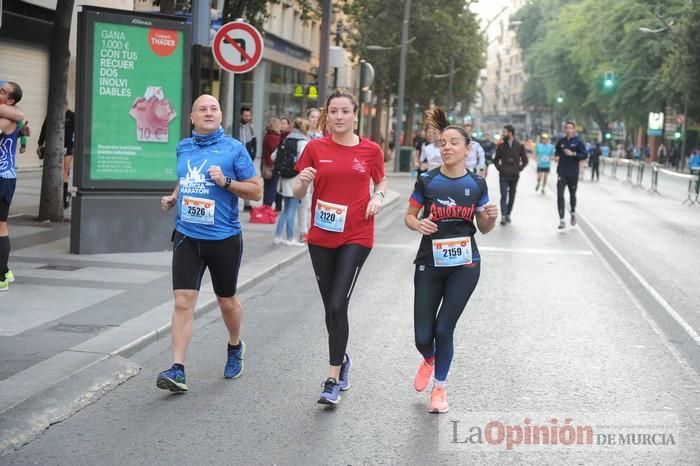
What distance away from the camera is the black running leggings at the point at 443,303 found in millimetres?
6457

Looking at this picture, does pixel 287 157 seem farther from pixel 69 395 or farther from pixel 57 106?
pixel 69 395

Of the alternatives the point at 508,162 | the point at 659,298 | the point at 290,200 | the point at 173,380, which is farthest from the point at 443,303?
the point at 508,162

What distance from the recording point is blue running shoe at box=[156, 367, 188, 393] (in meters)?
6.49

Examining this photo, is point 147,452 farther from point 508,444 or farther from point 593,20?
point 593,20

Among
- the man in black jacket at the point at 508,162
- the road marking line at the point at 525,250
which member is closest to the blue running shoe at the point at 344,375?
the road marking line at the point at 525,250

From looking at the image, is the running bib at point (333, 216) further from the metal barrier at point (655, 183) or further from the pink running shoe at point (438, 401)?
the metal barrier at point (655, 183)

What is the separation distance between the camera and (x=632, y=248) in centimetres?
1691

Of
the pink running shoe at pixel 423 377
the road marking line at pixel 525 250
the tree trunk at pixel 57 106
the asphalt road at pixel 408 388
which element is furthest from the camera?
the road marking line at pixel 525 250

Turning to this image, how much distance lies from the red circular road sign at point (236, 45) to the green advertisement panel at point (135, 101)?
0.69m

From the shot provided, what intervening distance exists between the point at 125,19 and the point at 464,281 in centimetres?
768

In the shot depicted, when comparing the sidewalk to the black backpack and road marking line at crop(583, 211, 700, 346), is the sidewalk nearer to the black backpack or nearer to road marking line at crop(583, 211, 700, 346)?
the black backpack

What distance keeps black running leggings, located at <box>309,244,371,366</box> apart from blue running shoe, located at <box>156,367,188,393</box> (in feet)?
2.93

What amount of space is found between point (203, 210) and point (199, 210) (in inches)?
0.9

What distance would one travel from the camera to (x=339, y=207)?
21.1ft
